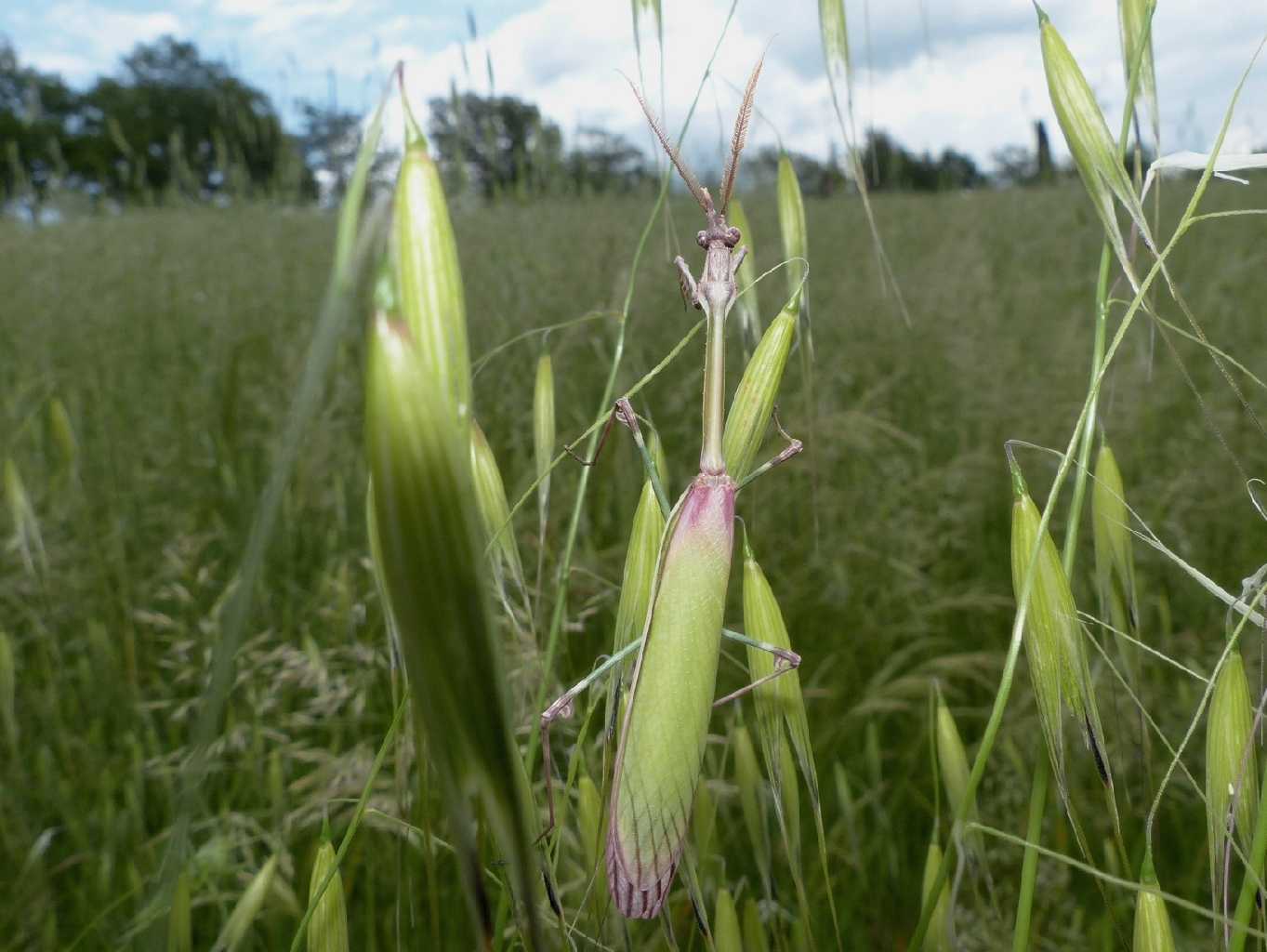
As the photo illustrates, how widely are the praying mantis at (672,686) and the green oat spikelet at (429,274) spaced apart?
0.17 m

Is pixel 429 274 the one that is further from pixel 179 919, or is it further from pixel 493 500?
pixel 179 919

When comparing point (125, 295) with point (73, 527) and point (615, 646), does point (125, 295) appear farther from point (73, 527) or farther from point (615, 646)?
point (615, 646)

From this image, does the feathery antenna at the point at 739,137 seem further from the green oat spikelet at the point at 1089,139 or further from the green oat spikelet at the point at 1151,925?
the green oat spikelet at the point at 1151,925

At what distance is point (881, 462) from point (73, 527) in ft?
5.20

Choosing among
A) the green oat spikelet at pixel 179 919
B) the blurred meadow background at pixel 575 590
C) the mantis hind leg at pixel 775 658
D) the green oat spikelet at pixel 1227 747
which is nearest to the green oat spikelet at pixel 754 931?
the blurred meadow background at pixel 575 590

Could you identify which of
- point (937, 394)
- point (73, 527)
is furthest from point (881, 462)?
point (73, 527)

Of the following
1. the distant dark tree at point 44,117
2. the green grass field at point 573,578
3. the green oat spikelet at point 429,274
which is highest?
the distant dark tree at point 44,117

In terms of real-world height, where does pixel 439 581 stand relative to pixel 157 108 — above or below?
below

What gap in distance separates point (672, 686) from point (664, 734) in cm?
2

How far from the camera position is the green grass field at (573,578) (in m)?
1.00

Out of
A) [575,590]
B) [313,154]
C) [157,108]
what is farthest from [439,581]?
[157,108]

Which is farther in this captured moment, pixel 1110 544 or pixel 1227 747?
pixel 1110 544

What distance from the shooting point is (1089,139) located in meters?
0.52

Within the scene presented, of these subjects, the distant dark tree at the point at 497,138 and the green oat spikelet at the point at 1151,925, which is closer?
the green oat spikelet at the point at 1151,925
